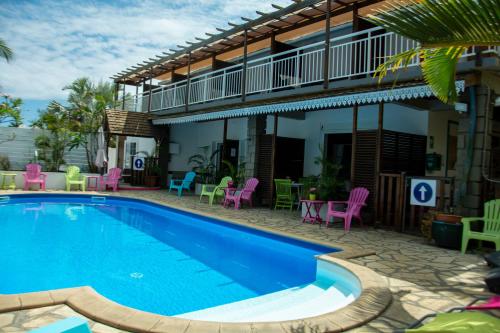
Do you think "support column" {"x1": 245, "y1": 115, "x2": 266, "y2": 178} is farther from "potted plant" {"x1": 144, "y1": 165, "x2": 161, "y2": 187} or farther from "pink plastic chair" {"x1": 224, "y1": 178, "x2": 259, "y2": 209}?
"potted plant" {"x1": 144, "y1": 165, "x2": 161, "y2": 187}

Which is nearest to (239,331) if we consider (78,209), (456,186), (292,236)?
(292,236)

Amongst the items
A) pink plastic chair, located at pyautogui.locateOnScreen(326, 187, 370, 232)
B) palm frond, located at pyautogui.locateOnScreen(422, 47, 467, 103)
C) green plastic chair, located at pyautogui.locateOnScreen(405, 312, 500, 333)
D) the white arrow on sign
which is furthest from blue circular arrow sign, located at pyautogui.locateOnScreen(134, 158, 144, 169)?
green plastic chair, located at pyautogui.locateOnScreen(405, 312, 500, 333)

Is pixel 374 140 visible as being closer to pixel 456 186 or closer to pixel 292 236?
pixel 456 186

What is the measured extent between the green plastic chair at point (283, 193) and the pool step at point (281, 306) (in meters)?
7.25

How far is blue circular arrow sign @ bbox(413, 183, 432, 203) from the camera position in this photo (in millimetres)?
8422

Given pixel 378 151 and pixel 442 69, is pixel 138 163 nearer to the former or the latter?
pixel 378 151

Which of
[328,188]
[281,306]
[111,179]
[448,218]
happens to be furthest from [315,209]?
[111,179]

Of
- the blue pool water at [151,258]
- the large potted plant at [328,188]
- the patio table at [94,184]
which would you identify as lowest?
the blue pool water at [151,258]

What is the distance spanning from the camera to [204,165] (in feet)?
64.0

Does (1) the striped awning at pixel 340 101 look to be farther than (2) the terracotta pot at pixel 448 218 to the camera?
Yes

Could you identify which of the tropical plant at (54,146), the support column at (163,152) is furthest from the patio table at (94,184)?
the support column at (163,152)

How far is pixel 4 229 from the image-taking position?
9445 mm

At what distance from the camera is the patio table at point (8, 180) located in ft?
50.7

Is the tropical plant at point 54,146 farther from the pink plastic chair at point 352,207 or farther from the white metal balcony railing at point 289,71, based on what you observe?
the pink plastic chair at point 352,207
